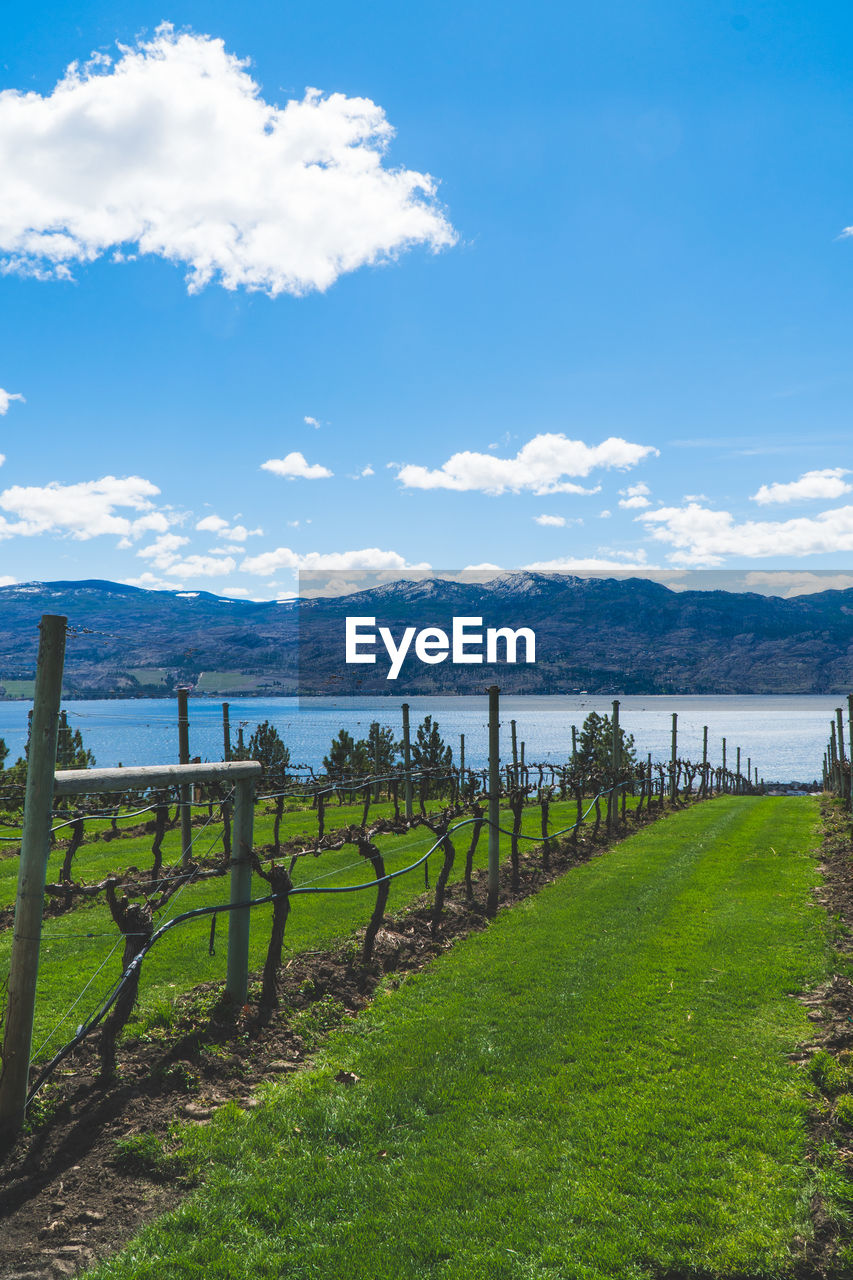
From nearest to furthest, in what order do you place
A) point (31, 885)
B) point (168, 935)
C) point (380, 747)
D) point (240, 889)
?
point (31, 885), point (240, 889), point (168, 935), point (380, 747)

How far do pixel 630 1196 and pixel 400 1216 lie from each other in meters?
1.43

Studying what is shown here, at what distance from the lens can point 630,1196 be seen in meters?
4.43

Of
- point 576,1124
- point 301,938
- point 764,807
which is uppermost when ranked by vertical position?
point 576,1124

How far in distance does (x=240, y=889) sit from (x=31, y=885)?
279 cm

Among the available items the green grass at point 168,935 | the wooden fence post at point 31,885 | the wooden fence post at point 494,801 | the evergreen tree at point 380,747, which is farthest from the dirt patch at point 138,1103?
the evergreen tree at point 380,747

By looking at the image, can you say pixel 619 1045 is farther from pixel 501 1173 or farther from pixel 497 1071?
pixel 501 1173

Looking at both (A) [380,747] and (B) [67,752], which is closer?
(B) [67,752]

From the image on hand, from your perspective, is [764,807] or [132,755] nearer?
[764,807]

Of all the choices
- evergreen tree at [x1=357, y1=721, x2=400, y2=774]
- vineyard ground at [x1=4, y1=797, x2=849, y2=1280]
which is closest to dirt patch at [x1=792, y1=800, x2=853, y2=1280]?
vineyard ground at [x1=4, y1=797, x2=849, y2=1280]

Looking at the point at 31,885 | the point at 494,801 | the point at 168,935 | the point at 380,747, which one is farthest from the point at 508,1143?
the point at 380,747

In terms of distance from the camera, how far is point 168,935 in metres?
10.7

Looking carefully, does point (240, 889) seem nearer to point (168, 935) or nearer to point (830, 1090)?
point (168, 935)

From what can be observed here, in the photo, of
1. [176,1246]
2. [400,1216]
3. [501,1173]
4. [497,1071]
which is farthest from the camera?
[497,1071]

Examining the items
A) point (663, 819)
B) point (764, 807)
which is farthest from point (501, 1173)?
point (764, 807)
